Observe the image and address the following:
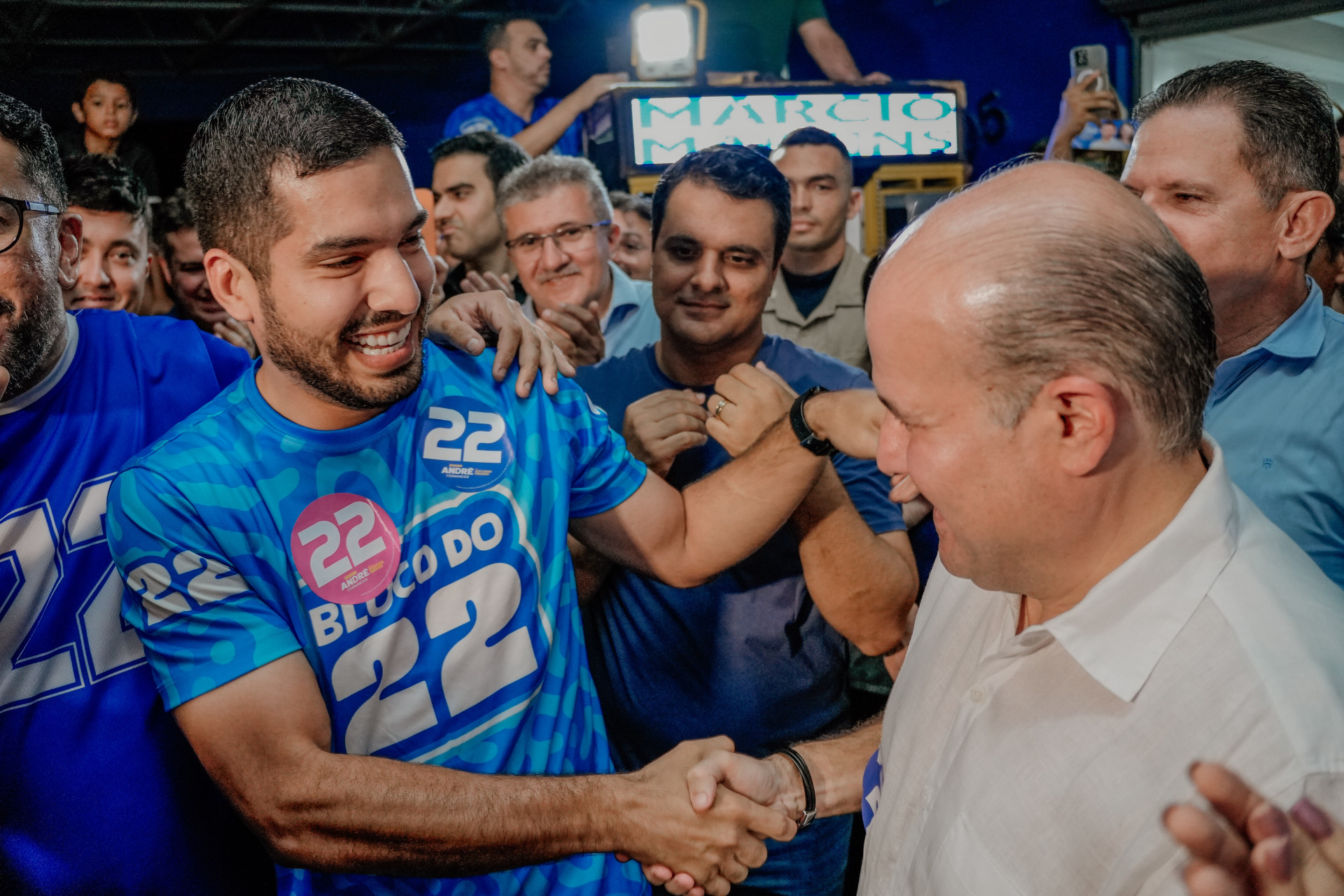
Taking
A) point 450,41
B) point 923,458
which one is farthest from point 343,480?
point 450,41

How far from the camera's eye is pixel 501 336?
170 cm

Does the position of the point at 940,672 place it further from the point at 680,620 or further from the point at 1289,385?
the point at 1289,385

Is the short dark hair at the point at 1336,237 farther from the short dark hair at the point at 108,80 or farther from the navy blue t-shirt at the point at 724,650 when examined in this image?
the short dark hair at the point at 108,80

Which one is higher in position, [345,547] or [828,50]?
[828,50]

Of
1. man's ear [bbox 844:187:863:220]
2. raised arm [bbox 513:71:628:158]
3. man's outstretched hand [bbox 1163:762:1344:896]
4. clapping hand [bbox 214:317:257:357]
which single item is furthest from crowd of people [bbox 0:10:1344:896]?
raised arm [bbox 513:71:628:158]

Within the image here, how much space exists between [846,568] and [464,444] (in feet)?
2.54

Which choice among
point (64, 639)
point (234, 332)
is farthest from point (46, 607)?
point (234, 332)

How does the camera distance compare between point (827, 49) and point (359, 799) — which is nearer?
point (359, 799)

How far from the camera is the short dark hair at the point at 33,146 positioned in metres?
1.48

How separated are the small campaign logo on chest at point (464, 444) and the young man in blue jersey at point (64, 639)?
0.49 m

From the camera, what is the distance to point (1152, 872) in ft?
2.78

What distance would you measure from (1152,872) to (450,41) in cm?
1190

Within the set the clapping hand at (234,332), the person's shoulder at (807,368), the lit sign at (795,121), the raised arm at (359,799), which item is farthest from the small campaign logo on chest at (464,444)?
the lit sign at (795,121)

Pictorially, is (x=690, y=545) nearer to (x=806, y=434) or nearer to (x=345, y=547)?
(x=806, y=434)
